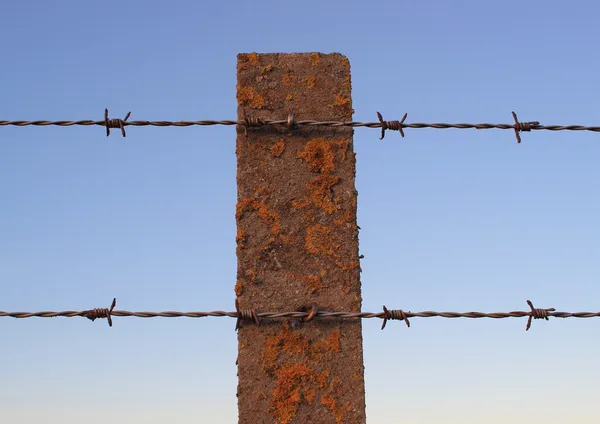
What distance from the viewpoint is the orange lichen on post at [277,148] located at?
11.3 ft

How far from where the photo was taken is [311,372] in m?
3.23

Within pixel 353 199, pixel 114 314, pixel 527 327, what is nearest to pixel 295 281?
pixel 353 199

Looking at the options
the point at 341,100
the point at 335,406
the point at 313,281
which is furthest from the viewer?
the point at 341,100

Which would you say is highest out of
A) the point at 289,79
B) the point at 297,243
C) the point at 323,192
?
the point at 289,79

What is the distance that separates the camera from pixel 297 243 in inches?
131

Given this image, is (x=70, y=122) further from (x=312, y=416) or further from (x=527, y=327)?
(x=527, y=327)

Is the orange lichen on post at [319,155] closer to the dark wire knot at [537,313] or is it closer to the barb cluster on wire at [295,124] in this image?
the barb cluster on wire at [295,124]

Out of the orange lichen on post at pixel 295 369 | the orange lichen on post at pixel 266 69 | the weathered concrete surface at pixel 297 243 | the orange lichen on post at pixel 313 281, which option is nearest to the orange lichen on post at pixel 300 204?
the weathered concrete surface at pixel 297 243

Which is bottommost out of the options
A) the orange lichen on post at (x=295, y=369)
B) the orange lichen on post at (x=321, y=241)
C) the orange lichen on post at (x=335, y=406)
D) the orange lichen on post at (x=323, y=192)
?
the orange lichen on post at (x=335, y=406)

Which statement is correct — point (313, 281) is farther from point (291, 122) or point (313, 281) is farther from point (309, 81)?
point (309, 81)

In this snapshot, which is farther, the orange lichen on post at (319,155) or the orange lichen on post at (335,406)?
the orange lichen on post at (319,155)

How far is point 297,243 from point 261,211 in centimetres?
21

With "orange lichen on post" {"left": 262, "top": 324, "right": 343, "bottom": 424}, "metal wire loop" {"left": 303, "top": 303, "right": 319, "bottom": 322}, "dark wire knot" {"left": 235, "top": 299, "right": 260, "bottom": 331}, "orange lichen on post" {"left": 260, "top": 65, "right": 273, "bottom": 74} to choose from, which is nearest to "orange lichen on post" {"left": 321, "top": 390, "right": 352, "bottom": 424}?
"orange lichen on post" {"left": 262, "top": 324, "right": 343, "bottom": 424}

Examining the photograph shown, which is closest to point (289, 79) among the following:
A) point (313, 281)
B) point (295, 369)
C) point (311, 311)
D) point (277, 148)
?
point (277, 148)
